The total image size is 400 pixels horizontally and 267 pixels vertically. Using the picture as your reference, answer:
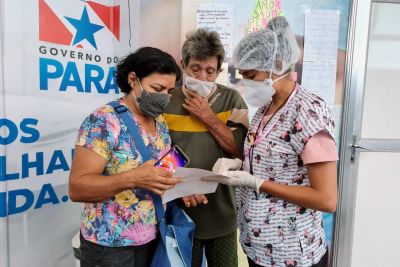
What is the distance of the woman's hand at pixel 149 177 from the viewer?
3.21ft

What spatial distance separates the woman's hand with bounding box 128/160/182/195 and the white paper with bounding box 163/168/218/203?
57 mm

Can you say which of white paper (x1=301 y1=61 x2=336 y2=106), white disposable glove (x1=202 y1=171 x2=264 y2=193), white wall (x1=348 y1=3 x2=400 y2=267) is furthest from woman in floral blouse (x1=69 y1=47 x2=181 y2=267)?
white wall (x1=348 y1=3 x2=400 y2=267)

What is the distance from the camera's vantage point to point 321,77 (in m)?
2.16

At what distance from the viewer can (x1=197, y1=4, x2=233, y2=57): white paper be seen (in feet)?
6.63

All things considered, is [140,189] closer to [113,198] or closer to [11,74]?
[113,198]

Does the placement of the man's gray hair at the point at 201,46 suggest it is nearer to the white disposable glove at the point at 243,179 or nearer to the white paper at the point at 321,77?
the white disposable glove at the point at 243,179

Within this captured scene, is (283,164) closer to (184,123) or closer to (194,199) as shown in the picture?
(194,199)

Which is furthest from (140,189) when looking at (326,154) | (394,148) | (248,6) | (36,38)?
(394,148)

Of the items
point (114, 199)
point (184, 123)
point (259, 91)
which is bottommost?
point (114, 199)

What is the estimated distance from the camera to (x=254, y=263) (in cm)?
118

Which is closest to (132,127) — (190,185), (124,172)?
(124,172)

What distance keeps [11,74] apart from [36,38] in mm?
237

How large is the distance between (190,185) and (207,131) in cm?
38

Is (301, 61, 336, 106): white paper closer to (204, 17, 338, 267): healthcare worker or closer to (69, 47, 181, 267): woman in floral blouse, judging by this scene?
(204, 17, 338, 267): healthcare worker
